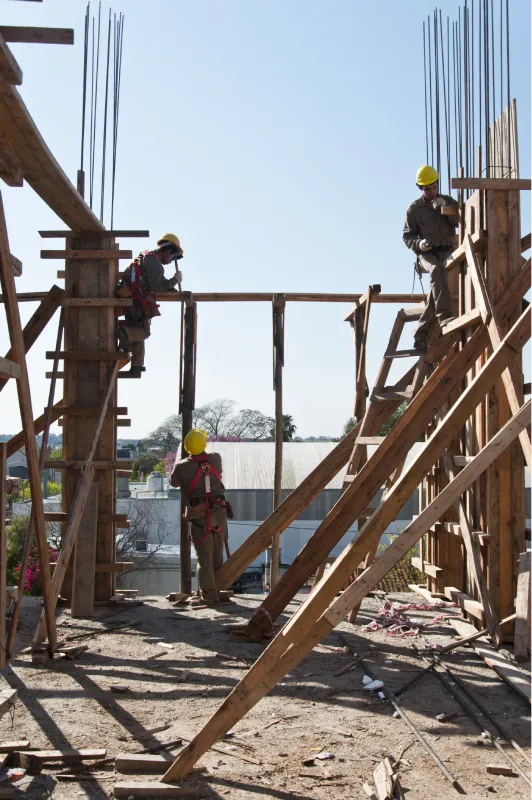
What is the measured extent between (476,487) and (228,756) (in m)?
4.12

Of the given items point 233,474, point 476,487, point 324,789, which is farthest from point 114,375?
point 233,474

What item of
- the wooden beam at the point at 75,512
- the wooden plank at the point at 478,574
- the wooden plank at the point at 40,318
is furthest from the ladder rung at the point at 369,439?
the wooden plank at the point at 40,318

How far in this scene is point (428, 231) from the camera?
8.88m

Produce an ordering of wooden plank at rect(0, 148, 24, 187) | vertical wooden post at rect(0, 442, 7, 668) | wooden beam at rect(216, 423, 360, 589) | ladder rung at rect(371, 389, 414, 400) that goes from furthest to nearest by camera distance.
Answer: wooden beam at rect(216, 423, 360, 589) < ladder rung at rect(371, 389, 414, 400) < wooden plank at rect(0, 148, 24, 187) < vertical wooden post at rect(0, 442, 7, 668)

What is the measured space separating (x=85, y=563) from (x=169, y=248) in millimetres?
3955

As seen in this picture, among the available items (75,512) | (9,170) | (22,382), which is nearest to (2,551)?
(22,382)

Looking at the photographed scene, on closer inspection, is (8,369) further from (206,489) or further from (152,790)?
(206,489)

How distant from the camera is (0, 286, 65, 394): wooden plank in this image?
7.71 m

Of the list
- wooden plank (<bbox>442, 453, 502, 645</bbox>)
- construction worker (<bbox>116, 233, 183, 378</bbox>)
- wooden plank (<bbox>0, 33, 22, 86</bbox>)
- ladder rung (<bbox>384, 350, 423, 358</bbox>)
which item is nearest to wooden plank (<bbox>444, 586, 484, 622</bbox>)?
wooden plank (<bbox>442, 453, 502, 645</bbox>)

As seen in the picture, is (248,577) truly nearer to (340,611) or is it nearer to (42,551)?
(42,551)

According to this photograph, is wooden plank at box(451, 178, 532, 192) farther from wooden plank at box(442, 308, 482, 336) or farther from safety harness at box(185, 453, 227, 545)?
safety harness at box(185, 453, 227, 545)

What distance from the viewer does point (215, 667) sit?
22.5 ft

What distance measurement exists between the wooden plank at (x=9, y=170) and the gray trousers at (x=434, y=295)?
4213 millimetres

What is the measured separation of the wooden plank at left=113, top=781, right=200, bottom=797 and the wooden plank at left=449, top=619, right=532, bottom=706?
258 centimetres
